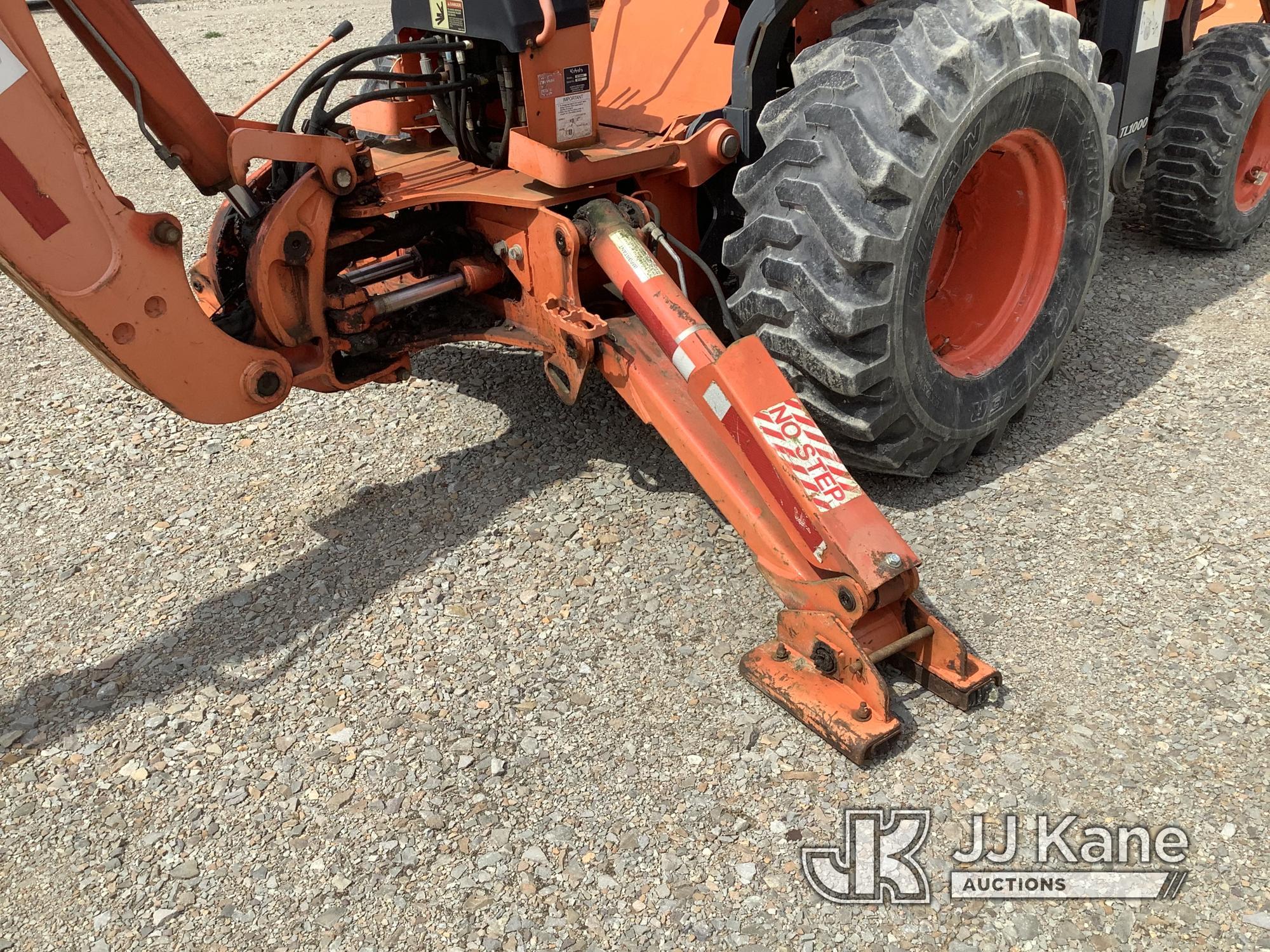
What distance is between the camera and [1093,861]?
2213 mm

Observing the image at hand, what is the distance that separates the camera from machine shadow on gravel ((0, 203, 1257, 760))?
9.37 ft

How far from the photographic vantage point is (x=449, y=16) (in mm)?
3168

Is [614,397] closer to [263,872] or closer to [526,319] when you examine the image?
A: [526,319]

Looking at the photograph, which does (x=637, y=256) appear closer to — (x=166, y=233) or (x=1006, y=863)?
(x=166, y=233)

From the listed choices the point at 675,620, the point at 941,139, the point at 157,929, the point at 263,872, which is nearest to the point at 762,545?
the point at 675,620

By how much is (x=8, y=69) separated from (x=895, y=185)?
2.04 m

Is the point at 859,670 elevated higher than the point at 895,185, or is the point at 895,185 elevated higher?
the point at 895,185

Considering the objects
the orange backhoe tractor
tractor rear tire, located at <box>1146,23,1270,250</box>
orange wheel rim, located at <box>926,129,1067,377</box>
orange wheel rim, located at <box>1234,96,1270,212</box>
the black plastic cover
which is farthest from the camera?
orange wheel rim, located at <box>1234,96,1270,212</box>

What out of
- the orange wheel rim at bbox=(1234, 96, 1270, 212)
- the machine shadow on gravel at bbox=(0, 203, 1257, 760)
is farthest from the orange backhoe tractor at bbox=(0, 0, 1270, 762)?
the orange wheel rim at bbox=(1234, 96, 1270, 212)

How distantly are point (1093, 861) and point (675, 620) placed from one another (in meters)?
1.16

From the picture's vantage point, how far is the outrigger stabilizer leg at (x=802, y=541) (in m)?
2.46

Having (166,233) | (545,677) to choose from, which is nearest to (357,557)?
(545,677)

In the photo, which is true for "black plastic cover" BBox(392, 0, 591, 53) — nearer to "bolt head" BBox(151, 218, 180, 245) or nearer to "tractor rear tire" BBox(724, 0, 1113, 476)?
"tractor rear tire" BBox(724, 0, 1113, 476)

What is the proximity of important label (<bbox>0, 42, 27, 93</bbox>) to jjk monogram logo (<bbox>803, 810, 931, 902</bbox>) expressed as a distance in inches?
91.7
